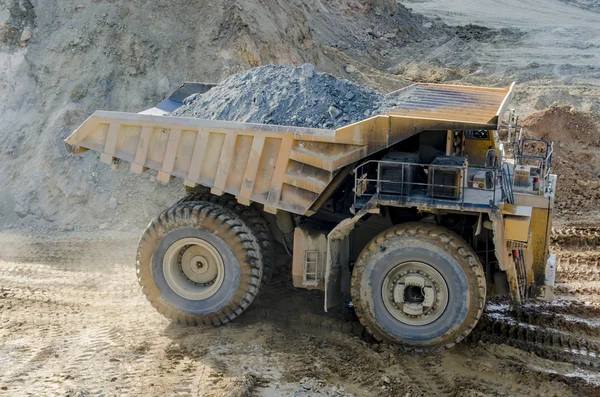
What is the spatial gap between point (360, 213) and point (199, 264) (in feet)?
6.48

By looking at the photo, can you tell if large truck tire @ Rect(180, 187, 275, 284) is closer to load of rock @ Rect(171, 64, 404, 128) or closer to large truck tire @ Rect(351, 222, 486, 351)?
load of rock @ Rect(171, 64, 404, 128)

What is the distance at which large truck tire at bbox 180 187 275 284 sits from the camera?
26.9 feet

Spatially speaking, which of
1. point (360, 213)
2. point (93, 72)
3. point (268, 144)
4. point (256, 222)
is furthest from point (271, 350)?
point (93, 72)

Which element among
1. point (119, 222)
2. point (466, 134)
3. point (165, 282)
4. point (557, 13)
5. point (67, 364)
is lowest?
point (67, 364)

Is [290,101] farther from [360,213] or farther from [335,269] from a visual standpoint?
[335,269]

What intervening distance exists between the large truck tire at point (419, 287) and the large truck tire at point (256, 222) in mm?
1147

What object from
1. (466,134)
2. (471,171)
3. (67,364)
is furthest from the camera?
(466,134)

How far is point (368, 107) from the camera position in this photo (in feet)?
26.2

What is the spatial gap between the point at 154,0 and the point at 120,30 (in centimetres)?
94

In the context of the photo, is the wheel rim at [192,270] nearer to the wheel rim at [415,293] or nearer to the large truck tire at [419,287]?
the large truck tire at [419,287]

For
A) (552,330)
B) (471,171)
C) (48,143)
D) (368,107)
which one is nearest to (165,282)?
(368,107)

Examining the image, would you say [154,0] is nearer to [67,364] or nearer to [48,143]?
[48,143]

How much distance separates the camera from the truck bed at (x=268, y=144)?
725 cm

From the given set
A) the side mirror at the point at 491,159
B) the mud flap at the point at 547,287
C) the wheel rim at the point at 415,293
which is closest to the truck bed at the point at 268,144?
the side mirror at the point at 491,159
